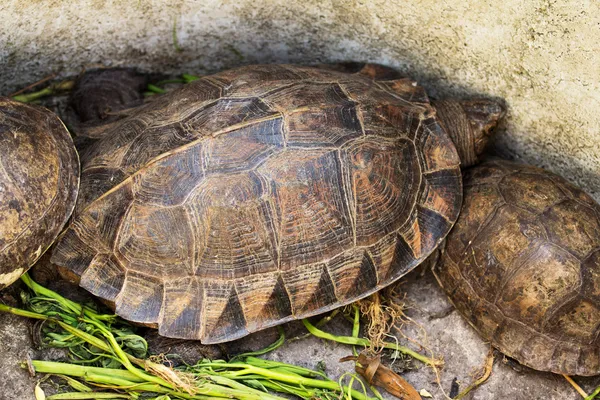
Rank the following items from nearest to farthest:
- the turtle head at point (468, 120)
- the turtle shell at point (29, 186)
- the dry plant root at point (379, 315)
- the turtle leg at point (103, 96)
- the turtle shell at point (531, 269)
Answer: the turtle shell at point (29, 186)
the turtle shell at point (531, 269)
the dry plant root at point (379, 315)
the turtle head at point (468, 120)
the turtle leg at point (103, 96)

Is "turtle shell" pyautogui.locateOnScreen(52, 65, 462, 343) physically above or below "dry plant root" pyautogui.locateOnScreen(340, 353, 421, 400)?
above

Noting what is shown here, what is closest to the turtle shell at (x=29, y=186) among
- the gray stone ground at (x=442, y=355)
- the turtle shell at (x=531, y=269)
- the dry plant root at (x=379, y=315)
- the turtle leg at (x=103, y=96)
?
the gray stone ground at (x=442, y=355)

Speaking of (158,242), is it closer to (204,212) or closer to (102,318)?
(204,212)

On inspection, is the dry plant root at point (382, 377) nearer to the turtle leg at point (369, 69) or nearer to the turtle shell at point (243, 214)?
the turtle shell at point (243, 214)

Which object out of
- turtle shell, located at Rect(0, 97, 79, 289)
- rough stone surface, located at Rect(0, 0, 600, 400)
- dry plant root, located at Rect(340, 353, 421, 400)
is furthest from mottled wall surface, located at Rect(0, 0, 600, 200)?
dry plant root, located at Rect(340, 353, 421, 400)

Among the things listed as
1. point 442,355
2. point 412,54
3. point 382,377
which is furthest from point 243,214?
point 412,54

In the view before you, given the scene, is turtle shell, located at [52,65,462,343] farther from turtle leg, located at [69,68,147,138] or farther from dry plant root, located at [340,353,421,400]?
turtle leg, located at [69,68,147,138]
